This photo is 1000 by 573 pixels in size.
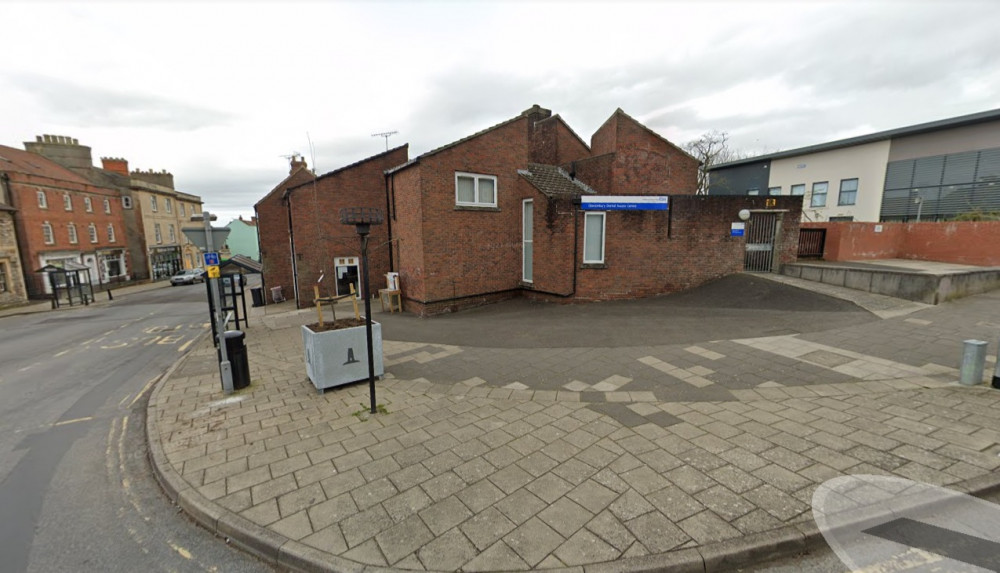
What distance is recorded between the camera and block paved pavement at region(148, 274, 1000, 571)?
296 centimetres

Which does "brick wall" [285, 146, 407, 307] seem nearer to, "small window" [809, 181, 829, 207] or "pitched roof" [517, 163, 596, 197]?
"pitched roof" [517, 163, 596, 197]

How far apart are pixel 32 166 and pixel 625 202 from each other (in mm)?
40595

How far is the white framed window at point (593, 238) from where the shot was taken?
12.1 metres

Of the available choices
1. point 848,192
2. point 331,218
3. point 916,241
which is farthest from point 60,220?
point 848,192

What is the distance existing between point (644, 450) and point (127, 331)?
18.3 m

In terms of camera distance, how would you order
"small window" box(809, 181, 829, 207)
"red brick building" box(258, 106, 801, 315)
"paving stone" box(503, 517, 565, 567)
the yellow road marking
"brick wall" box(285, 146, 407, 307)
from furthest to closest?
"small window" box(809, 181, 829, 207) < "brick wall" box(285, 146, 407, 307) < "red brick building" box(258, 106, 801, 315) < the yellow road marking < "paving stone" box(503, 517, 565, 567)

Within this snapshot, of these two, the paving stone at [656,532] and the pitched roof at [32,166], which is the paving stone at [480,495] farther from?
the pitched roof at [32,166]

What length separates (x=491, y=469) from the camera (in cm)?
388

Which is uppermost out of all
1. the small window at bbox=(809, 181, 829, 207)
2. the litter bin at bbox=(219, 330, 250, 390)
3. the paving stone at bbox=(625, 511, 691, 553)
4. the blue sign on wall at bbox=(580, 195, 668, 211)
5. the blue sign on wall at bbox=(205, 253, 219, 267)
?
the small window at bbox=(809, 181, 829, 207)

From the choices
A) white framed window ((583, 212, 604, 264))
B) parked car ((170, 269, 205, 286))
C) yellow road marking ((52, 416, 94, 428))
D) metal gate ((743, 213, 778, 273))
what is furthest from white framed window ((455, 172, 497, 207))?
parked car ((170, 269, 205, 286))

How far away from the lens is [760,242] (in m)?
12.8

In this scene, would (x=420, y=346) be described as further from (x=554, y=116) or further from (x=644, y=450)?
(x=554, y=116)

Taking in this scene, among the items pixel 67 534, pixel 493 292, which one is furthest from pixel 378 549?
pixel 493 292

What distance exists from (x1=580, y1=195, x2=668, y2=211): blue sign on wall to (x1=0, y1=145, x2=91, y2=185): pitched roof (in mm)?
36453
